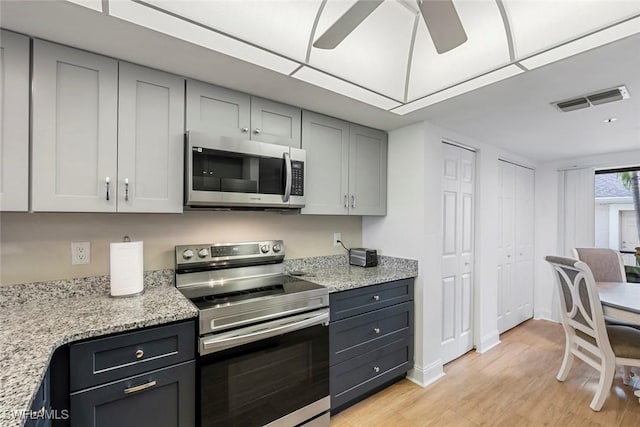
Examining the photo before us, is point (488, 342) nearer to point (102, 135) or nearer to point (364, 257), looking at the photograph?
point (364, 257)

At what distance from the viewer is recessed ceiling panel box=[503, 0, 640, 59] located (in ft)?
4.34

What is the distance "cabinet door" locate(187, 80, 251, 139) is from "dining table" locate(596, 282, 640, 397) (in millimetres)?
2727

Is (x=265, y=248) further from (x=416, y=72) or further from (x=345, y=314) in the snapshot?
(x=416, y=72)

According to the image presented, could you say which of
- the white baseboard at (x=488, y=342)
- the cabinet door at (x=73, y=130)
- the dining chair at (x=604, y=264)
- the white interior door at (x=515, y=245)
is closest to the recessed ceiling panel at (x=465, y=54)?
the cabinet door at (x=73, y=130)

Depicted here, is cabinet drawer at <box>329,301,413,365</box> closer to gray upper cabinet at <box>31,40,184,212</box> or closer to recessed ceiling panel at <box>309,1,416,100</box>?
gray upper cabinet at <box>31,40,184,212</box>

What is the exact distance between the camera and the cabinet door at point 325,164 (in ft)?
7.59

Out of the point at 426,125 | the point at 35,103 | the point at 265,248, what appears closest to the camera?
the point at 35,103

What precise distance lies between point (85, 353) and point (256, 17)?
1.69m

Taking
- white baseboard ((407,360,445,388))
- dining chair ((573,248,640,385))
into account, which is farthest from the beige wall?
dining chair ((573,248,640,385))

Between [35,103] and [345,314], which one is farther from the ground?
[35,103]

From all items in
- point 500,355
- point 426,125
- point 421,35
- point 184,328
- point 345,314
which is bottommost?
point 500,355

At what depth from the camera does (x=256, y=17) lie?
1.48 meters

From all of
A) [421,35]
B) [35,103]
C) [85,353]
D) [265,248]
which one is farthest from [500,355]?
[35,103]

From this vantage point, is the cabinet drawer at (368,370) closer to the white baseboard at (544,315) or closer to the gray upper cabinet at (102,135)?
the gray upper cabinet at (102,135)
